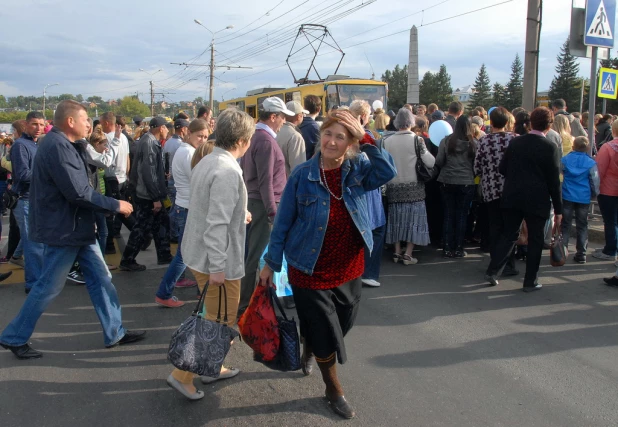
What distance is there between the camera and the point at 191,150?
18.1 ft

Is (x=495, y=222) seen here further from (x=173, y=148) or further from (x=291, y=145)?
(x=173, y=148)

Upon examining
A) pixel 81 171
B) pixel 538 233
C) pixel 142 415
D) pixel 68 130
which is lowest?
pixel 142 415

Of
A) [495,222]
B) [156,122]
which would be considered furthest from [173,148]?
[495,222]

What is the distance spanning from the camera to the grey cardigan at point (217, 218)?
3129 mm


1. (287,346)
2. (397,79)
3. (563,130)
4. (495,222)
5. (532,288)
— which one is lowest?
(532,288)

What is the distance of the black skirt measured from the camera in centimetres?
303

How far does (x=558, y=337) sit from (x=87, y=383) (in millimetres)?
3829

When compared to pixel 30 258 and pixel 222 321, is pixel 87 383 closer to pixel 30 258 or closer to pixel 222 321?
pixel 222 321

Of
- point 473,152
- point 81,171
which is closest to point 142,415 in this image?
point 81,171

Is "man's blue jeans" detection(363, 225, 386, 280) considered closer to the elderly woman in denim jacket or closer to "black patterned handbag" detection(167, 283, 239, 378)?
the elderly woman in denim jacket

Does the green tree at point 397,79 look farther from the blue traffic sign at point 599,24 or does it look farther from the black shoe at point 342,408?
the black shoe at point 342,408

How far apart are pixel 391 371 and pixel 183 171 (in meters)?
3.18

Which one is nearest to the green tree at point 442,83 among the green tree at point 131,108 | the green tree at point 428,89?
the green tree at point 428,89

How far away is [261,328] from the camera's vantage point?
315 cm
